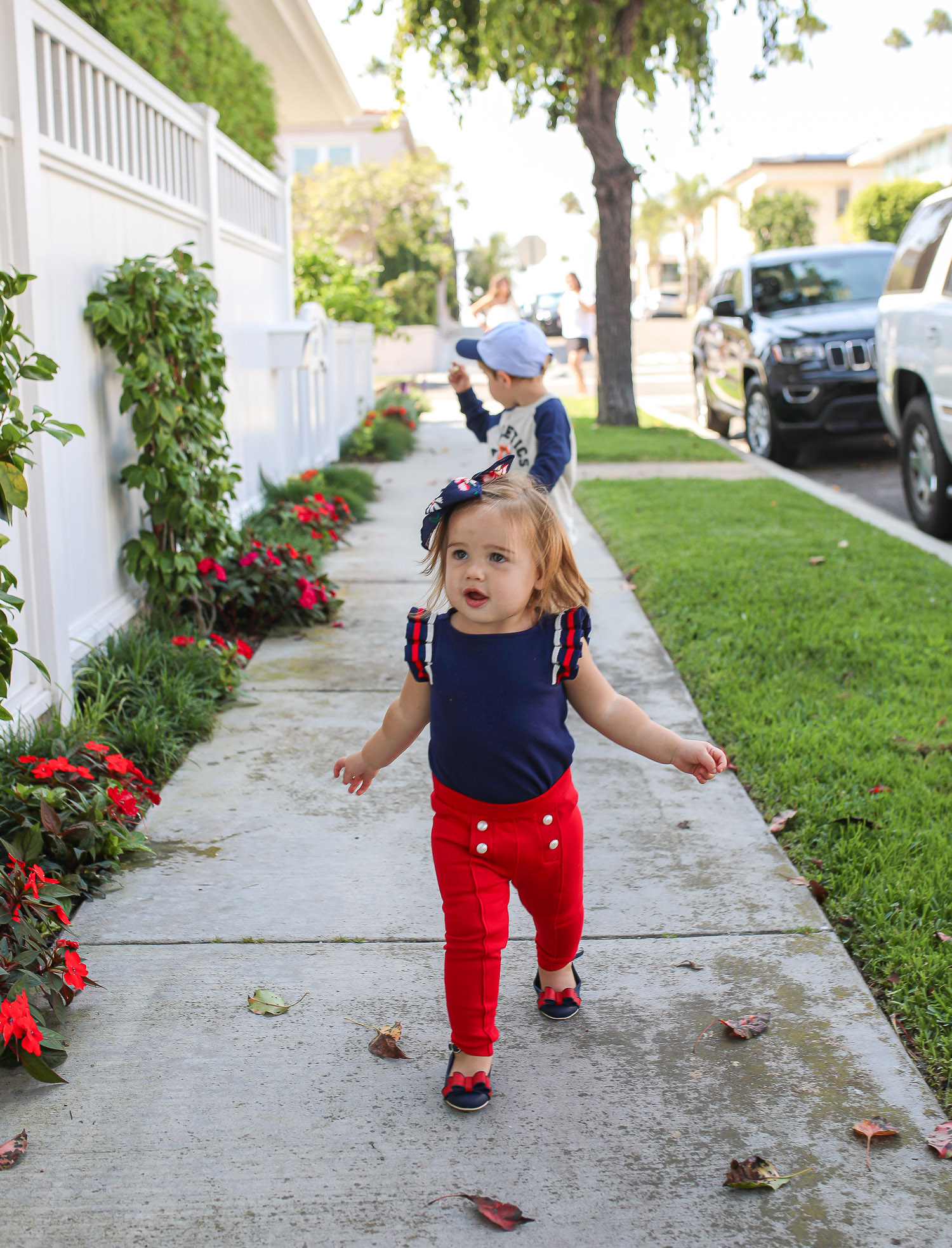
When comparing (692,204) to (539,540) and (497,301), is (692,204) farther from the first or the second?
(539,540)

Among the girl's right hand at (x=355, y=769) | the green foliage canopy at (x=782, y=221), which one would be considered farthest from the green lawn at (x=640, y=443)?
the green foliage canopy at (x=782, y=221)

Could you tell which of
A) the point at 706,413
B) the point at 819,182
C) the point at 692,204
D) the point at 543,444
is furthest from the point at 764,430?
the point at 692,204

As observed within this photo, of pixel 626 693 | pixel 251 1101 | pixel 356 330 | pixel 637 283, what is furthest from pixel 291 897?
pixel 637 283

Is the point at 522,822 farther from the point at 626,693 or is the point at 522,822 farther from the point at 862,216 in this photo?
the point at 862,216

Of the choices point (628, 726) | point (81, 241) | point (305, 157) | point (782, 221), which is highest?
point (782, 221)

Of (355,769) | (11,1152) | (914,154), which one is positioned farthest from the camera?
(914,154)

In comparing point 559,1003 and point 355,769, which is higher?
point 355,769

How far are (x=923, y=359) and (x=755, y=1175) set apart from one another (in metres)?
5.99

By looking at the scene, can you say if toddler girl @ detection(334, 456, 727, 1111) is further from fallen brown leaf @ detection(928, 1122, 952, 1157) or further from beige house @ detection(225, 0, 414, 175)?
beige house @ detection(225, 0, 414, 175)

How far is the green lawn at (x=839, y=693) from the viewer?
3008 millimetres

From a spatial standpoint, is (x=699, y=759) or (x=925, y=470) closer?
(x=699, y=759)

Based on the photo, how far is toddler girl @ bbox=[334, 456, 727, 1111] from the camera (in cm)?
236

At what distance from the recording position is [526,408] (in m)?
4.49

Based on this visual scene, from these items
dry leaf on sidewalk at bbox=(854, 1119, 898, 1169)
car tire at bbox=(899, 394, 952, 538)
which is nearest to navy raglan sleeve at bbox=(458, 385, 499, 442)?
dry leaf on sidewalk at bbox=(854, 1119, 898, 1169)
